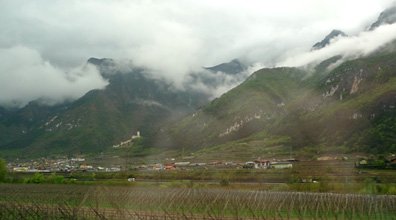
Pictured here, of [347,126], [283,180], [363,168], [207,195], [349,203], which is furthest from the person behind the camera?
[347,126]

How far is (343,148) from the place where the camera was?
166125mm

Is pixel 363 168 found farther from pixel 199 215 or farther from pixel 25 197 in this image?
pixel 25 197

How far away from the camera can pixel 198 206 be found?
64.3 meters

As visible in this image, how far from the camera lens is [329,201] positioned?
61.0 meters

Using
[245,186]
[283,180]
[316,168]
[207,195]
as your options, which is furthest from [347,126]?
[207,195]

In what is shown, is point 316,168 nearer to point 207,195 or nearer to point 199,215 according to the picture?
point 207,195

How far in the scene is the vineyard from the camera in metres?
55.4

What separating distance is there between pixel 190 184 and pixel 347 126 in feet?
382

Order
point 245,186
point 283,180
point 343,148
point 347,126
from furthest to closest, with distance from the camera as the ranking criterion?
point 347,126 → point 343,148 → point 283,180 → point 245,186

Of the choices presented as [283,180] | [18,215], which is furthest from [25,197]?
[283,180]

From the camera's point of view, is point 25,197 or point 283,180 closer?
point 25,197

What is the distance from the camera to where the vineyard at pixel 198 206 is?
182ft

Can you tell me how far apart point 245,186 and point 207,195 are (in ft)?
72.8

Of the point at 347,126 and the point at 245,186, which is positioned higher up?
the point at 347,126
